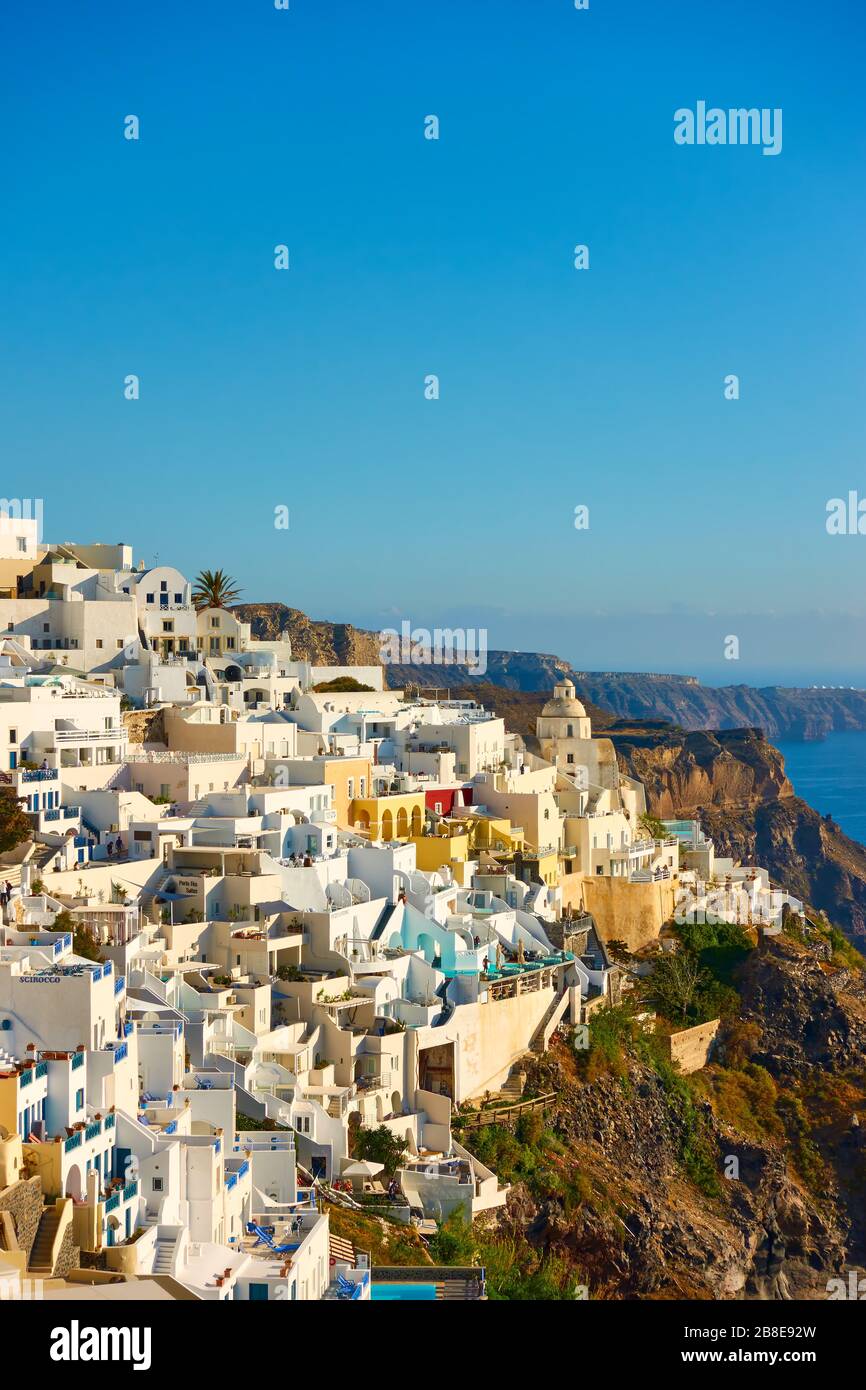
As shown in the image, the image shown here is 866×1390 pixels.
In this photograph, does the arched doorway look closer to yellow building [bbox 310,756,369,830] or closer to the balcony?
the balcony

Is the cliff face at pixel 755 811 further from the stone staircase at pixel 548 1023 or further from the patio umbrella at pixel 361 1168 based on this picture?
the patio umbrella at pixel 361 1168

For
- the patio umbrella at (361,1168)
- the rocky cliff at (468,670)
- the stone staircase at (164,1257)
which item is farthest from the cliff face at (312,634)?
the stone staircase at (164,1257)

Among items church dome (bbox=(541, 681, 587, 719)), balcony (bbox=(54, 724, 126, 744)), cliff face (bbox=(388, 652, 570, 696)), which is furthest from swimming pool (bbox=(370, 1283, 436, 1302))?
cliff face (bbox=(388, 652, 570, 696))

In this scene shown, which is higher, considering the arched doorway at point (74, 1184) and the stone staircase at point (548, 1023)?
the arched doorway at point (74, 1184)

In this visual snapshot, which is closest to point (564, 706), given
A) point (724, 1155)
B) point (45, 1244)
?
point (724, 1155)

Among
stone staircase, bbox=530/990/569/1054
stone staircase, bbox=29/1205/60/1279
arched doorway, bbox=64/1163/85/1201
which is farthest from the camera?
stone staircase, bbox=530/990/569/1054

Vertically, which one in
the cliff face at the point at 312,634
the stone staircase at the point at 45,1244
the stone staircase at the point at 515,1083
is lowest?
the stone staircase at the point at 515,1083

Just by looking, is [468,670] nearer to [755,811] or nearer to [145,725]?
[755,811]
